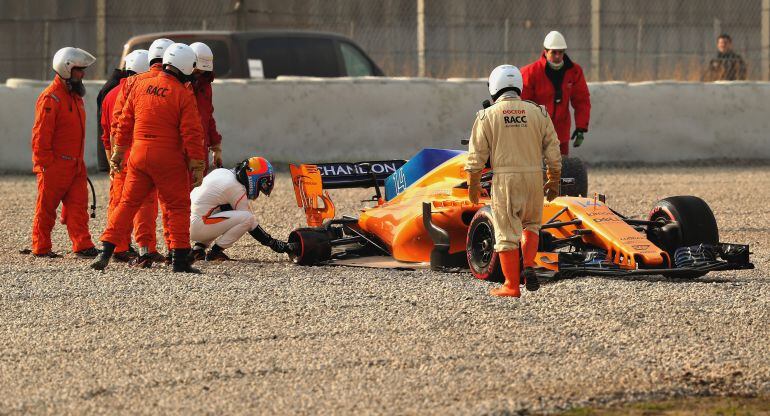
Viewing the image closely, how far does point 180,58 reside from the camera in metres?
9.66

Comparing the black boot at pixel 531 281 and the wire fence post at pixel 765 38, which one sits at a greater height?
the wire fence post at pixel 765 38

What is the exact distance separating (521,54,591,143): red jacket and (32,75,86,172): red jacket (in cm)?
403

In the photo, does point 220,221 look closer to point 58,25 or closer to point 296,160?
point 296,160

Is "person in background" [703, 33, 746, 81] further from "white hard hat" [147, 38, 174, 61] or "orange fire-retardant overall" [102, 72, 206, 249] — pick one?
"orange fire-retardant overall" [102, 72, 206, 249]

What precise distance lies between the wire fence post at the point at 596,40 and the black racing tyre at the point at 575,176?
835 cm

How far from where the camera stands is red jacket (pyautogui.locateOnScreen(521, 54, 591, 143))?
12.7 m

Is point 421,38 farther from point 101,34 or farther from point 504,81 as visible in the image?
point 504,81

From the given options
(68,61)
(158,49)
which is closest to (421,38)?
(68,61)

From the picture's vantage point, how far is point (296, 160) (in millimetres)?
17406

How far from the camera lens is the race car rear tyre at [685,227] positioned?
368 inches

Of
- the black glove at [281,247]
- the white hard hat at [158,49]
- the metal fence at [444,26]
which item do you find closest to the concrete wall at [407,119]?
the metal fence at [444,26]

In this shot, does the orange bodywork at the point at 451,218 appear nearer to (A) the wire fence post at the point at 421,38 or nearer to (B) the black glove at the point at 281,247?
(B) the black glove at the point at 281,247

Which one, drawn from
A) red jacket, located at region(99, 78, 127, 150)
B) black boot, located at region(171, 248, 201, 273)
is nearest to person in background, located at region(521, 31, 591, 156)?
red jacket, located at region(99, 78, 127, 150)

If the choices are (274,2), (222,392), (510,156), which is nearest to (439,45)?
(274,2)
